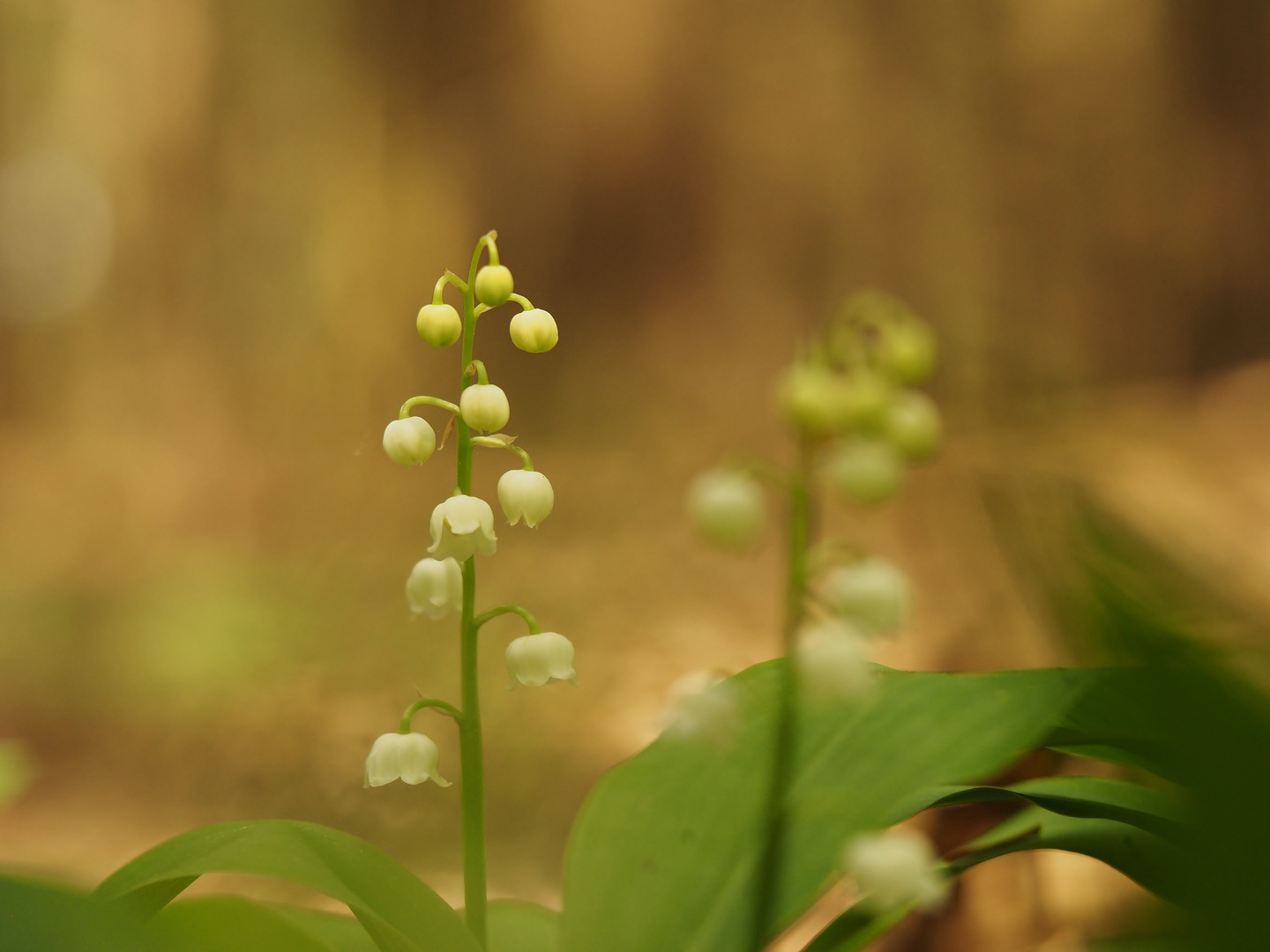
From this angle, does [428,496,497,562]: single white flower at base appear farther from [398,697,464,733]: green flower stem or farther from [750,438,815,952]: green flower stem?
[750,438,815,952]: green flower stem

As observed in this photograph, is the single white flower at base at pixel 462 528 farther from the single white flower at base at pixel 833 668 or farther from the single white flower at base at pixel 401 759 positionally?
the single white flower at base at pixel 833 668

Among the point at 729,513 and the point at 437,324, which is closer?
the point at 729,513

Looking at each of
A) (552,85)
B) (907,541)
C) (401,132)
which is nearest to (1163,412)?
(907,541)

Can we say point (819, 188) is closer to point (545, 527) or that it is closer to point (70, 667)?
point (545, 527)

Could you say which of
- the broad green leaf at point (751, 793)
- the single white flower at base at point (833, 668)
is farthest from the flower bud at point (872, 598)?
the broad green leaf at point (751, 793)

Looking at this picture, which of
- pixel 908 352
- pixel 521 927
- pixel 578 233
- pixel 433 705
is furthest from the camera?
pixel 578 233

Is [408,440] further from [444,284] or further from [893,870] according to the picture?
[893,870]

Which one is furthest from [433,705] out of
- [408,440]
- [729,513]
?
[729,513]
